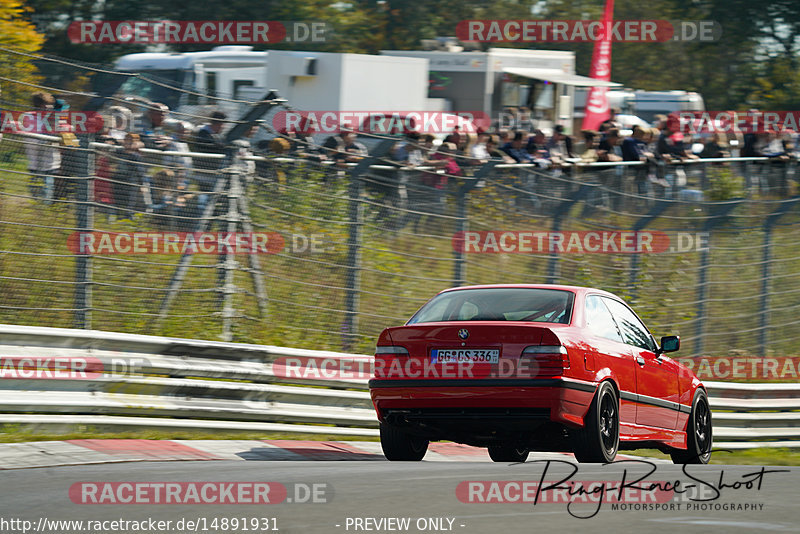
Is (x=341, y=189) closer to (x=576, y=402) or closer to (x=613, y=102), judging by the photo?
(x=576, y=402)

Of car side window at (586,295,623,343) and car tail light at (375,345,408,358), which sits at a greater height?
car side window at (586,295,623,343)

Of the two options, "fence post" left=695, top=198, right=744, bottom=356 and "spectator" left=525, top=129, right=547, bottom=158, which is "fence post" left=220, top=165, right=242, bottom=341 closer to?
"fence post" left=695, top=198, right=744, bottom=356

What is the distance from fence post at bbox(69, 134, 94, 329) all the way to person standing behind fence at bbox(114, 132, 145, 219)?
34 centimetres

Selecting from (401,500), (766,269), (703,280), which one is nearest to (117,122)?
(401,500)

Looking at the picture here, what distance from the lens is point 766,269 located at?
55.2 feet

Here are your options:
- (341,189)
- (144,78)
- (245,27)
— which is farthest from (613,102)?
(144,78)

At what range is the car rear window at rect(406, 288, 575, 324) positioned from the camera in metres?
9.11

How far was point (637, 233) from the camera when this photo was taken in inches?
621

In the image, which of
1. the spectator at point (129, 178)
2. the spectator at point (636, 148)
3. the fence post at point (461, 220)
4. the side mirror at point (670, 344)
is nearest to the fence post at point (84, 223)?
the spectator at point (129, 178)

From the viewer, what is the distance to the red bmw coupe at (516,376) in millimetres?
8531

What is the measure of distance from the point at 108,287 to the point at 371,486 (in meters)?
4.46

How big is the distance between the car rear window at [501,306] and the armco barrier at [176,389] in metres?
1.77

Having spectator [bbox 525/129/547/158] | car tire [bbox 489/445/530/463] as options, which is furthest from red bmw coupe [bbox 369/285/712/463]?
spectator [bbox 525/129/547/158]

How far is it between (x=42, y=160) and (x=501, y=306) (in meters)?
3.93
